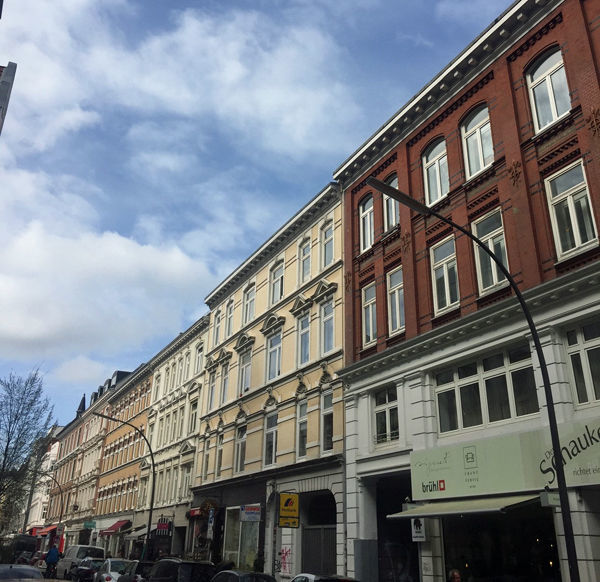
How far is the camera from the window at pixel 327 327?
80.0ft

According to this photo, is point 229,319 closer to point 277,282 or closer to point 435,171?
point 277,282

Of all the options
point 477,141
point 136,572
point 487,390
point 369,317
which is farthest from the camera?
point 369,317

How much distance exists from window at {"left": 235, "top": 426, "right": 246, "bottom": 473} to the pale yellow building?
0.07 metres

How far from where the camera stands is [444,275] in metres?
18.9

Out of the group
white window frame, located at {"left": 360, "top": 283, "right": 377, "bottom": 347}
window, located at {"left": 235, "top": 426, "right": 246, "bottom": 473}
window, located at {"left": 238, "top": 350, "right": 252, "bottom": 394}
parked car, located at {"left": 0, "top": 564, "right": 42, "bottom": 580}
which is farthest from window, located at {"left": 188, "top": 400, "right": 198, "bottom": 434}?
parked car, located at {"left": 0, "top": 564, "right": 42, "bottom": 580}

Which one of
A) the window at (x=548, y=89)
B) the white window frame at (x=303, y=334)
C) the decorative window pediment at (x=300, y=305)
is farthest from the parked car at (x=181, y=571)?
the window at (x=548, y=89)

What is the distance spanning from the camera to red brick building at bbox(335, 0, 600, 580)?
46.8ft

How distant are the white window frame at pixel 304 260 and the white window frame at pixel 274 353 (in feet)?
9.37

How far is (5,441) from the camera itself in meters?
37.9

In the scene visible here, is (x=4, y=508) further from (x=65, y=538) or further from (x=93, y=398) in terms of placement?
(x=93, y=398)

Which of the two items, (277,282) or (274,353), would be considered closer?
(274,353)

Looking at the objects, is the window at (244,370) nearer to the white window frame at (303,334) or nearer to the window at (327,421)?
the white window frame at (303,334)

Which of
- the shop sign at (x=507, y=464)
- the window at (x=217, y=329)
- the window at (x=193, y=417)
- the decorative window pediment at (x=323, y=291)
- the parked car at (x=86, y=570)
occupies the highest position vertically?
the window at (x=217, y=329)

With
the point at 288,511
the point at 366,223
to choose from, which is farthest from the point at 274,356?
the point at 288,511
